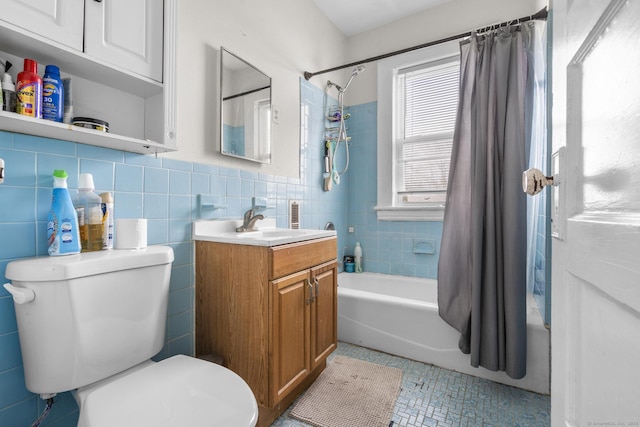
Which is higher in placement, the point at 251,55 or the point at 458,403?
the point at 251,55

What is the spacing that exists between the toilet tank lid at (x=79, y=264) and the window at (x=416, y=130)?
2033 mm

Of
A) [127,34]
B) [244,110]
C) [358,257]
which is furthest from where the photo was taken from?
[358,257]

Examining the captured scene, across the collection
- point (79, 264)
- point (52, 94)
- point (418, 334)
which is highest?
point (52, 94)

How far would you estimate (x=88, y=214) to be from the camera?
3.47 feet

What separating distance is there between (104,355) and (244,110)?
4.49ft

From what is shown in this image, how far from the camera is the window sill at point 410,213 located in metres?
2.44

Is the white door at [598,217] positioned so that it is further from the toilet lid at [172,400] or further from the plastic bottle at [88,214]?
the plastic bottle at [88,214]

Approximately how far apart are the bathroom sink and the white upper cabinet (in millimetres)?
435

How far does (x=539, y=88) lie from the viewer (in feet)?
5.53

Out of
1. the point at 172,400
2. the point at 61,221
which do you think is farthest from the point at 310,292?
the point at 61,221

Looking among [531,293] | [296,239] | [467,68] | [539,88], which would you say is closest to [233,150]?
[296,239]

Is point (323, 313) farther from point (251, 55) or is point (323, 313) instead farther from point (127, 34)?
point (251, 55)

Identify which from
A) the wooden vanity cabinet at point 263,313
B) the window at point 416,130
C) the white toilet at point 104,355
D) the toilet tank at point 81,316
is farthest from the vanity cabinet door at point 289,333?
the window at point 416,130

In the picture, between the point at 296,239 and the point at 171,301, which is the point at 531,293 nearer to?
the point at 296,239
